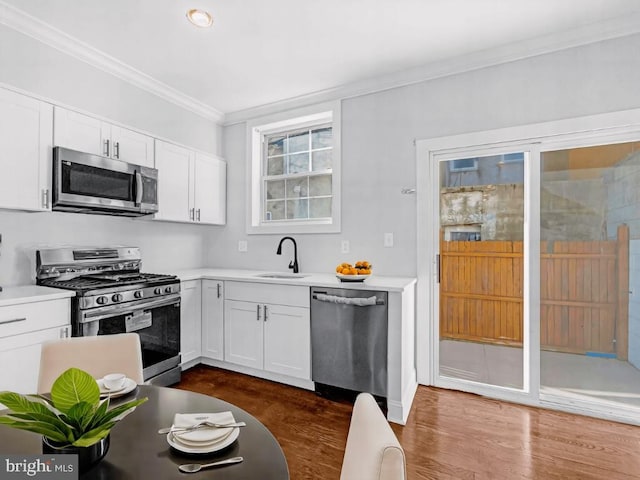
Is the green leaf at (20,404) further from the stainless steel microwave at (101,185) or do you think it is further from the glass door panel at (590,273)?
the glass door panel at (590,273)

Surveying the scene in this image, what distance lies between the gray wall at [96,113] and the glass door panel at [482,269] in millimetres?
2650

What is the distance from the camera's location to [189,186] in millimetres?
3482

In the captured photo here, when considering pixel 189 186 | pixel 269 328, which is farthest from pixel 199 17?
pixel 269 328

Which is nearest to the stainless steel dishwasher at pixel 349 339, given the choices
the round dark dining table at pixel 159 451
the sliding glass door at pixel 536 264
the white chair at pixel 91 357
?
the sliding glass door at pixel 536 264

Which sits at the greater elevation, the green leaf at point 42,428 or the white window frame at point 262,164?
the white window frame at point 262,164

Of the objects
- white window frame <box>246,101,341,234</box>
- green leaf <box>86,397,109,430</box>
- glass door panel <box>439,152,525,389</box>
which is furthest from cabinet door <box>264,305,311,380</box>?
green leaf <box>86,397,109,430</box>

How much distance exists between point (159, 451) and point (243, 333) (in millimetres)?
2306

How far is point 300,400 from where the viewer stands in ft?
8.71

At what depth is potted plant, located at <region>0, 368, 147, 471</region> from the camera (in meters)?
0.70

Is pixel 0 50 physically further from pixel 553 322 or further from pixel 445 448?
pixel 553 322

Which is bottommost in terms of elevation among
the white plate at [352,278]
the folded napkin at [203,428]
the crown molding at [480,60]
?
the folded napkin at [203,428]

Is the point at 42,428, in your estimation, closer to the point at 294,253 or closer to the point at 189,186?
the point at 294,253

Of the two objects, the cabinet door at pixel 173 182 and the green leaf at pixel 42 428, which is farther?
the cabinet door at pixel 173 182

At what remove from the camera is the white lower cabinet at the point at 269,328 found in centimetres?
280
